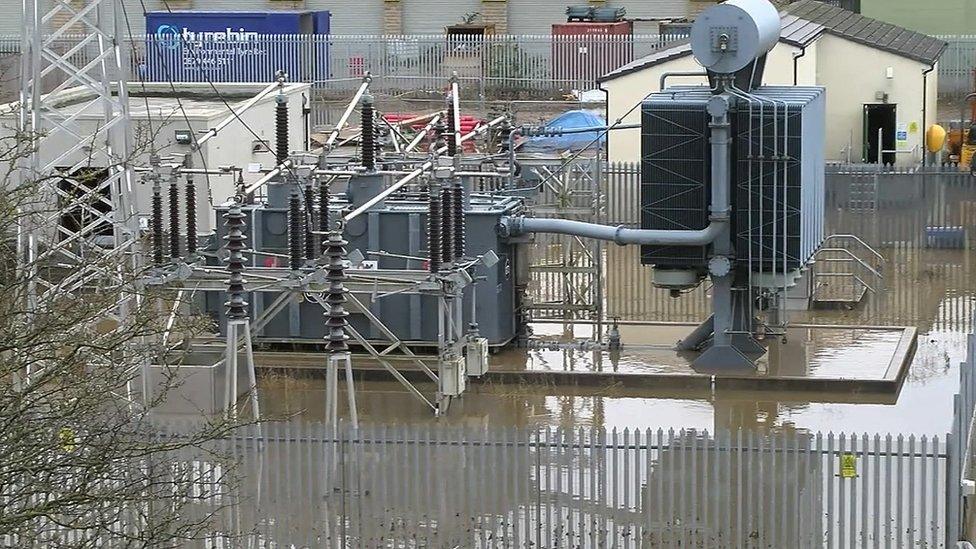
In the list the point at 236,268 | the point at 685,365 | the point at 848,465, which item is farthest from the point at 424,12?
the point at 848,465

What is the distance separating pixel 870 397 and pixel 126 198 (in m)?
9.26

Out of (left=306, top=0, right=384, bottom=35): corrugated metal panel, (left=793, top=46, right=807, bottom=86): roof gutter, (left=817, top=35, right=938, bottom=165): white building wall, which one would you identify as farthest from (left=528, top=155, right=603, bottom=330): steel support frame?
(left=306, top=0, right=384, bottom=35): corrugated metal panel

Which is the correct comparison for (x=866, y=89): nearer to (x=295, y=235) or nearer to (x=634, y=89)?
(x=634, y=89)

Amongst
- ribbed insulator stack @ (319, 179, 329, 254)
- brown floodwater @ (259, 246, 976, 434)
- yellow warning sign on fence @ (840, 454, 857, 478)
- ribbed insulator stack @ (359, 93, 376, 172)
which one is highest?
ribbed insulator stack @ (359, 93, 376, 172)

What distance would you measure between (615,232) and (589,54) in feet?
101

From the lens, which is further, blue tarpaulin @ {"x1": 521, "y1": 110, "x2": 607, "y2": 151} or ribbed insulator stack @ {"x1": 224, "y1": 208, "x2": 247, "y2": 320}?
blue tarpaulin @ {"x1": 521, "y1": 110, "x2": 607, "y2": 151}

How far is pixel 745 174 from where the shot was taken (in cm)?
2505

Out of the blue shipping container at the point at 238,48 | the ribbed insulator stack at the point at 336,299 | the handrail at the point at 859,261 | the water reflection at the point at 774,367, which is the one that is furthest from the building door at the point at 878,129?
the ribbed insulator stack at the point at 336,299

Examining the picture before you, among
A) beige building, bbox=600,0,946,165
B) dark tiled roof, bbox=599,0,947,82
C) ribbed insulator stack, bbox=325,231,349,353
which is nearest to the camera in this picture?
ribbed insulator stack, bbox=325,231,349,353

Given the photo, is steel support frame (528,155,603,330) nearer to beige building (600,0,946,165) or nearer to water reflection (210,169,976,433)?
water reflection (210,169,976,433)

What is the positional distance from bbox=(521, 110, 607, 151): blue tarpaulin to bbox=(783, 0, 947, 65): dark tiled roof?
5060mm

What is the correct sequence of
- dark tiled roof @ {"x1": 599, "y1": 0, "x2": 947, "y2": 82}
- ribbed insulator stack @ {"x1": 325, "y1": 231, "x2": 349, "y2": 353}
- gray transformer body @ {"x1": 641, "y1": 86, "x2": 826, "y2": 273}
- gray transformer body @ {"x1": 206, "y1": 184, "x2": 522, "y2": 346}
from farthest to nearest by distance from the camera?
dark tiled roof @ {"x1": 599, "y1": 0, "x2": 947, "y2": 82}
gray transformer body @ {"x1": 206, "y1": 184, "x2": 522, "y2": 346}
gray transformer body @ {"x1": 641, "y1": 86, "x2": 826, "y2": 273}
ribbed insulator stack @ {"x1": 325, "y1": 231, "x2": 349, "y2": 353}

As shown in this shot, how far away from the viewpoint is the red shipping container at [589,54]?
181 ft

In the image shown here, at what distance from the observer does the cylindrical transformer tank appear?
24703 millimetres
